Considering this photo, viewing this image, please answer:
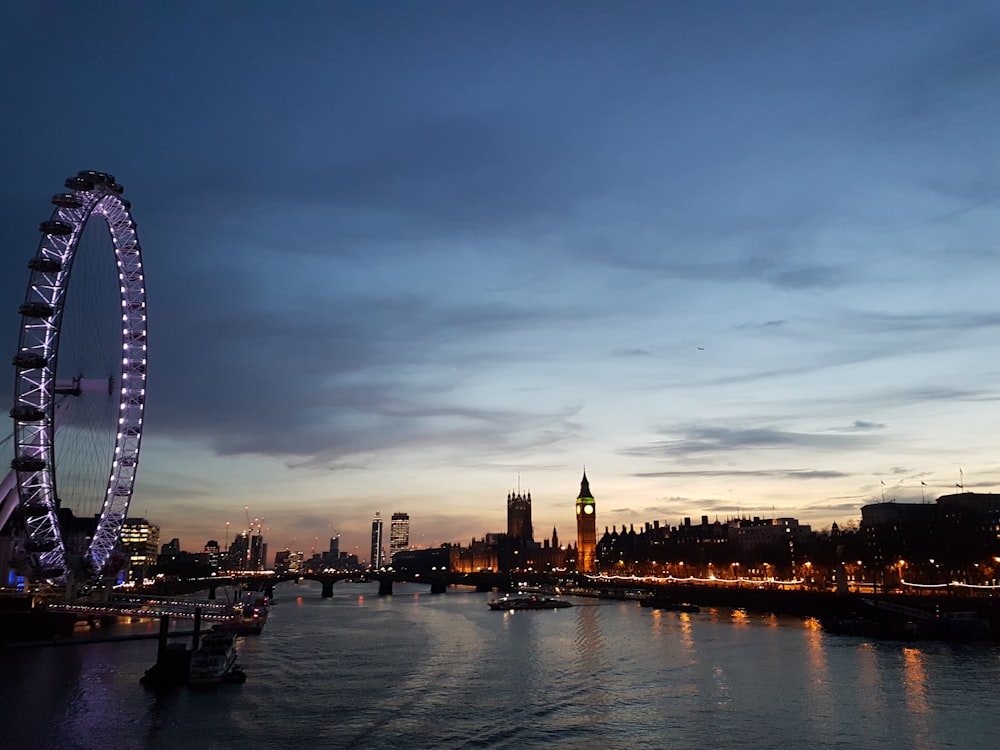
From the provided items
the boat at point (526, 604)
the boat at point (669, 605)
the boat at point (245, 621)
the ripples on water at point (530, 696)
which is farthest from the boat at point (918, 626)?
the boat at point (245, 621)

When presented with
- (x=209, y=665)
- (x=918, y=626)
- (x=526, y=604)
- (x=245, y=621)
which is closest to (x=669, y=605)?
(x=526, y=604)

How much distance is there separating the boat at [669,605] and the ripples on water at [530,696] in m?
38.8

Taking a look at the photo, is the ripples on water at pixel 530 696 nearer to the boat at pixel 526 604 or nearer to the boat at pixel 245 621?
the boat at pixel 245 621

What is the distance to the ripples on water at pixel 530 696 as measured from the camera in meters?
36.3

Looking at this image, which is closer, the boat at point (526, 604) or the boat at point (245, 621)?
the boat at point (245, 621)

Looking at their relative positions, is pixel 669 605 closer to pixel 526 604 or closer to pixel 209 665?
Answer: pixel 526 604

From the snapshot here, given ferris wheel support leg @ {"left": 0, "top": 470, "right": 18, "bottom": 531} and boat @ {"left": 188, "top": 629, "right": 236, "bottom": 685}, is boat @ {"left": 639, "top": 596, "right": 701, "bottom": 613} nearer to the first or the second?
boat @ {"left": 188, "top": 629, "right": 236, "bottom": 685}

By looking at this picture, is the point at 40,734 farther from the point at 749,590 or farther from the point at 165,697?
the point at 749,590

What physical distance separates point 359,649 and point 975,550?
8139cm

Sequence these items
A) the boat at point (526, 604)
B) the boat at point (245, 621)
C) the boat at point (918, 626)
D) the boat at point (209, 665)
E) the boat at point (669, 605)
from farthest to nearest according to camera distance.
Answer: the boat at point (526, 604) → the boat at point (669, 605) → the boat at point (245, 621) → the boat at point (918, 626) → the boat at point (209, 665)

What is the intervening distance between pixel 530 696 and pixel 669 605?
3099 inches

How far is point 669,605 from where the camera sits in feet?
391

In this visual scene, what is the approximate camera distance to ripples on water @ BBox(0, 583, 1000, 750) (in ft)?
119

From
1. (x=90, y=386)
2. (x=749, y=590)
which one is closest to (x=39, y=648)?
(x=90, y=386)
